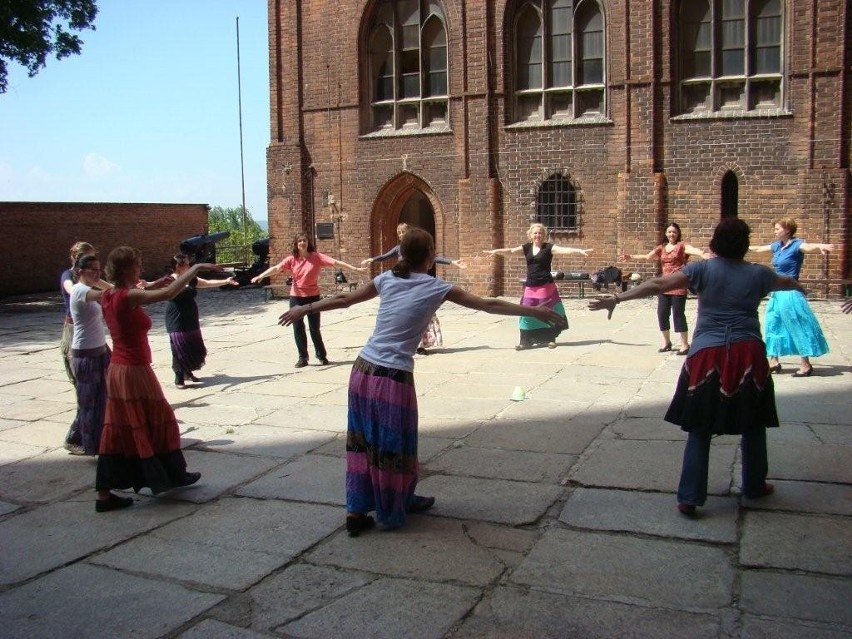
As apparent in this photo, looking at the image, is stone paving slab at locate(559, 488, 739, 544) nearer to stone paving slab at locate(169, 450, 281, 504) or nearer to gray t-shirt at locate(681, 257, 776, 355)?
gray t-shirt at locate(681, 257, 776, 355)

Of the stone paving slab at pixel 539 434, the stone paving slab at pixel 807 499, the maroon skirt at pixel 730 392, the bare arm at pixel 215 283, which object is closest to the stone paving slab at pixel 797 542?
the stone paving slab at pixel 807 499

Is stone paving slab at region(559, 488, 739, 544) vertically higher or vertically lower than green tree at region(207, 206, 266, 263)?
lower

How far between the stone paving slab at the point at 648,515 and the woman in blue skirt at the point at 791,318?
179 inches

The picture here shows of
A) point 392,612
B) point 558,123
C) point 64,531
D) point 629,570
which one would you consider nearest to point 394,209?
point 558,123

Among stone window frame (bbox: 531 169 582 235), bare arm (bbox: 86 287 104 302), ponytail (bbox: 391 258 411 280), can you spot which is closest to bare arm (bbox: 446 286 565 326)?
ponytail (bbox: 391 258 411 280)

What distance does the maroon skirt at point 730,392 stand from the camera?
522cm

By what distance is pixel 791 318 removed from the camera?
9.67 metres

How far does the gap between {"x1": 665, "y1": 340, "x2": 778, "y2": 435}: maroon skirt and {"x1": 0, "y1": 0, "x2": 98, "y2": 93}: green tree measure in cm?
2086

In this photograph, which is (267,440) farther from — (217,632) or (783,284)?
(783,284)

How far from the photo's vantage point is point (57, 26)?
23.3 meters

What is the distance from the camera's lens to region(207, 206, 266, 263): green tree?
3497cm

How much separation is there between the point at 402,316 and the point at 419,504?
127 centimetres

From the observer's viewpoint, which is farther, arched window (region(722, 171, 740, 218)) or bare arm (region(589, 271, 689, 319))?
A: arched window (region(722, 171, 740, 218))

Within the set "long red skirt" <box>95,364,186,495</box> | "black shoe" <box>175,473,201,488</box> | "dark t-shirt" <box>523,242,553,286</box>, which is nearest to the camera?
"long red skirt" <box>95,364,186,495</box>
